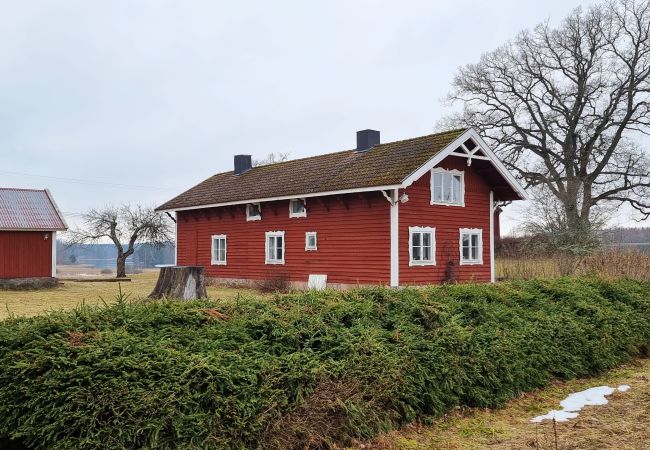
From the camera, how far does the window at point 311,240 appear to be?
818 inches

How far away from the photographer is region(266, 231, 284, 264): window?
876 inches

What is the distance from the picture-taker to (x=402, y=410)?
5.82 metres

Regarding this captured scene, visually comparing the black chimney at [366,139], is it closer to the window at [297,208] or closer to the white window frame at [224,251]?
the window at [297,208]

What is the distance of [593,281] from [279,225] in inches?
529

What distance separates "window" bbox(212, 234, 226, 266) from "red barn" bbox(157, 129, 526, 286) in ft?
0.23

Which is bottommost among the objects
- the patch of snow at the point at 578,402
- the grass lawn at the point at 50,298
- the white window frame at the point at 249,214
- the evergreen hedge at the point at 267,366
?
the patch of snow at the point at 578,402

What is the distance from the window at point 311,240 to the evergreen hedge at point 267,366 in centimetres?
1299

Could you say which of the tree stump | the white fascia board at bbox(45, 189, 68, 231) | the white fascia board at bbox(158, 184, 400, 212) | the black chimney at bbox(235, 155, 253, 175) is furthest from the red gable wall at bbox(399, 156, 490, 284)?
the white fascia board at bbox(45, 189, 68, 231)

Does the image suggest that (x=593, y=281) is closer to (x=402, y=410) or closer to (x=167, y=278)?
(x=402, y=410)

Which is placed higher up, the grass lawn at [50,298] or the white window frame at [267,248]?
the white window frame at [267,248]

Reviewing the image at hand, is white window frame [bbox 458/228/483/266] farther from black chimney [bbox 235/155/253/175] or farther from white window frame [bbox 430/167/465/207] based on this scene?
black chimney [bbox 235/155/253/175]

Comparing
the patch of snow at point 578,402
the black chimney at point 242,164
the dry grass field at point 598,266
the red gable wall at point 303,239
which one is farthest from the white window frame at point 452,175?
the patch of snow at point 578,402

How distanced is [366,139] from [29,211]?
13.7 metres

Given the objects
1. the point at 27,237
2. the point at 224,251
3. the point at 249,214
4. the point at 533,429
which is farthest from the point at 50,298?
the point at 533,429
